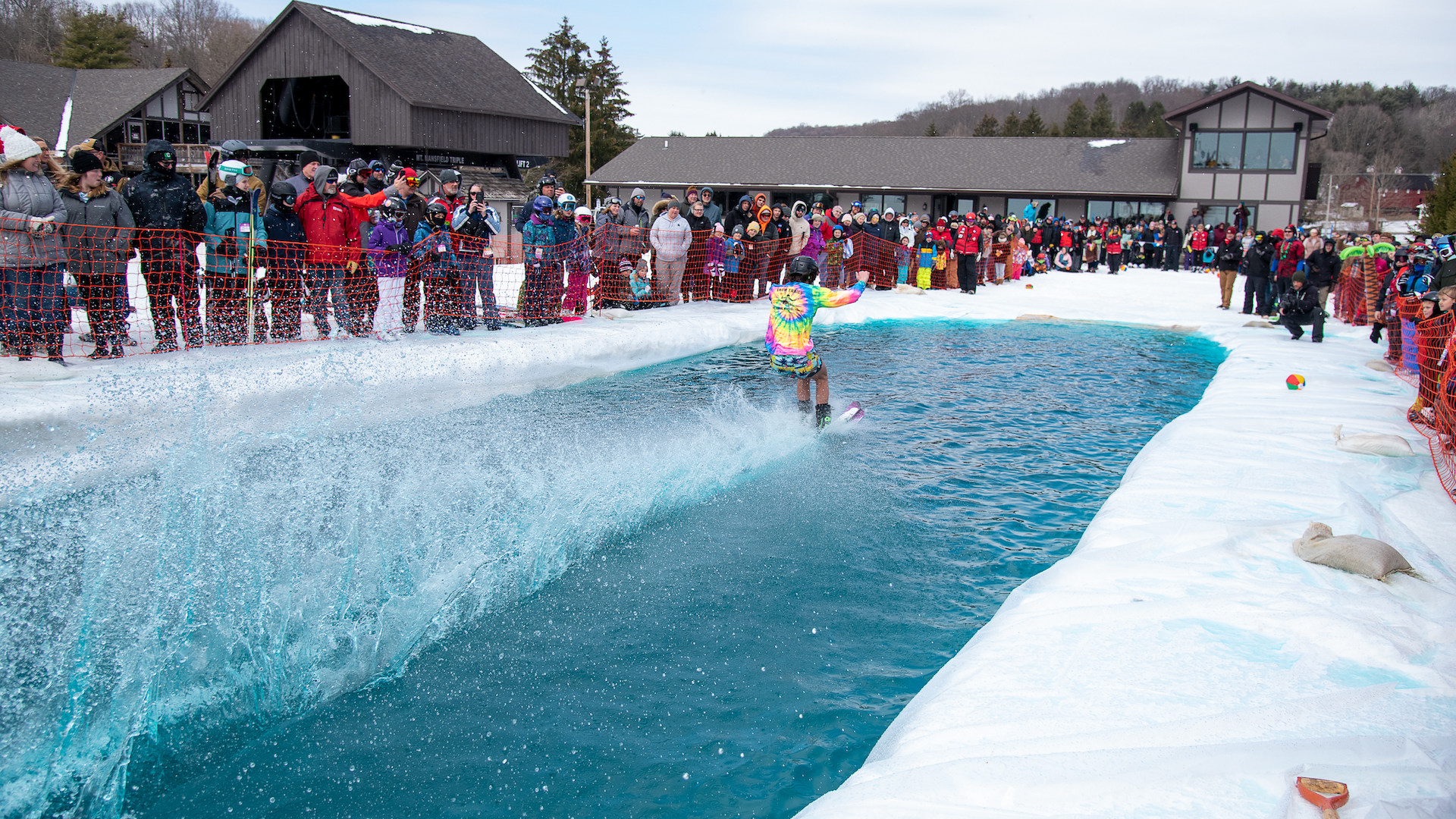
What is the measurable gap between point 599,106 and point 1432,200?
138 feet

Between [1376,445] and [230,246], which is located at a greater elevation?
[230,246]

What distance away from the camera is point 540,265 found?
42.2 ft

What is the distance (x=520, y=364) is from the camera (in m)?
10.6

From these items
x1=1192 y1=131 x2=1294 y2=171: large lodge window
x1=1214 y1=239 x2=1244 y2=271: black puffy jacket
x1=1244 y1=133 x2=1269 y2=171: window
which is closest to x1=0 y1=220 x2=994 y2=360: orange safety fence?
x1=1214 y1=239 x2=1244 y2=271: black puffy jacket

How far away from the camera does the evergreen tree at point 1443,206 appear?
28.0m

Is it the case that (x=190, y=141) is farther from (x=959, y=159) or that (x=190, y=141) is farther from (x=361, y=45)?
(x=959, y=159)

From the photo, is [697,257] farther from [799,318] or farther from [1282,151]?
[1282,151]

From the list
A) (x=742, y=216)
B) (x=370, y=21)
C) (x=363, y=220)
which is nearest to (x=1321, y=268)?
(x=742, y=216)

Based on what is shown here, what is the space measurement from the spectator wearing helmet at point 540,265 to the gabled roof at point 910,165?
2822 centimetres

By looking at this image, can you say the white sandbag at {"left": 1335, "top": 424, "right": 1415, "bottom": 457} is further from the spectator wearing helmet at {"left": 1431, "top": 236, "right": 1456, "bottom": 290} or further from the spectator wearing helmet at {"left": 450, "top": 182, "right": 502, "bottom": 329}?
the spectator wearing helmet at {"left": 450, "top": 182, "right": 502, "bottom": 329}

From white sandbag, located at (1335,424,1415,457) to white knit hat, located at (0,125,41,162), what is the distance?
441 inches

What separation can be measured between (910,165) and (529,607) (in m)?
39.2

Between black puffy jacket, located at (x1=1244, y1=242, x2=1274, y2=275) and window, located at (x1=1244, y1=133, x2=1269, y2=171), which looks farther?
window, located at (x1=1244, y1=133, x2=1269, y2=171)

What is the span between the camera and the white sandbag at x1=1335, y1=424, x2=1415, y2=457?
23.7 feet
